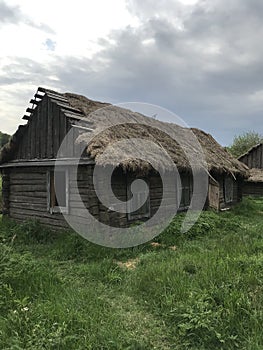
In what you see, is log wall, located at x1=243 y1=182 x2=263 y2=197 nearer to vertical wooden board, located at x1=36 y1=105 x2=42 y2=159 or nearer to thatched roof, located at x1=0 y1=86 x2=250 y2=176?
thatched roof, located at x1=0 y1=86 x2=250 y2=176

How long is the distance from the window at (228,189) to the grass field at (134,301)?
9.27 metres

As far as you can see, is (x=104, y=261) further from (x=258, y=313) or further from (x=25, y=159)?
(x=25, y=159)

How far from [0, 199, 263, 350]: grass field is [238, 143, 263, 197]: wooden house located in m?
17.9

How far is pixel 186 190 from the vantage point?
12.6m

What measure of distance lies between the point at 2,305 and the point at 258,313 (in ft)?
11.8

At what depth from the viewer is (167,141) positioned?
1263 centimetres

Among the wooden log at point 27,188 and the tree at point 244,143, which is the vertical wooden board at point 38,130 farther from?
the tree at point 244,143

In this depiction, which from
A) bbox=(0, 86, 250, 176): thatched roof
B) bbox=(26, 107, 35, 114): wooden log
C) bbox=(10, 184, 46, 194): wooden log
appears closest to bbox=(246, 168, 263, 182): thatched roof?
bbox=(0, 86, 250, 176): thatched roof

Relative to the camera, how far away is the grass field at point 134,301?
3684 millimetres

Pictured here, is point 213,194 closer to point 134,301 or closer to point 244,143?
point 134,301

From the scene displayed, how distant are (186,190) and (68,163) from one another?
18.3ft

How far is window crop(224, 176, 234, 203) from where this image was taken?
1636 centimetres

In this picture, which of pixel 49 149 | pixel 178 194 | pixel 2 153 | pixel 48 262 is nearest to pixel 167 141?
pixel 178 194

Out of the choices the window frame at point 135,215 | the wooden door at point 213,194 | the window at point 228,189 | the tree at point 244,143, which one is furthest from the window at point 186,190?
the tree at point 244,143
